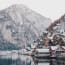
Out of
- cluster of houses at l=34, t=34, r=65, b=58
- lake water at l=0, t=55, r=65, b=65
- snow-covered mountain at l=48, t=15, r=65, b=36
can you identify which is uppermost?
snow-covered mountain at l=48, t=15, r=65, b=36

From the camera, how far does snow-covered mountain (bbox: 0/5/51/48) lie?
2.88 meters

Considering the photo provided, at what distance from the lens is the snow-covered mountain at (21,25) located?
2.88m

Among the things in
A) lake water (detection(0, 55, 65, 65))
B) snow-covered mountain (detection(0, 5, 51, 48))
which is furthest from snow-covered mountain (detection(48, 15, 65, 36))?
lake water (detection(0, 55, 65, 65))

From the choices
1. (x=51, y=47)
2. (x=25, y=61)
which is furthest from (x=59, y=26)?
(x=25, y=61)

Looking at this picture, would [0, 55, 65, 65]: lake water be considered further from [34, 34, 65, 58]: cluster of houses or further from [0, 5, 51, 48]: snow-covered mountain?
[0, 5, 51, 48]: snow-covered mountain

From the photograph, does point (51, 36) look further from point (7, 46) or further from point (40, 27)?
point (7, 46)

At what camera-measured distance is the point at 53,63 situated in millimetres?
2857

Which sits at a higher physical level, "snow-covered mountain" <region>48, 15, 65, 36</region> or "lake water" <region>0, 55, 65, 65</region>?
"snow-covered mountain" <region>48, 15, 65, 36</region>

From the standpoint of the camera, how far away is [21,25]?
289 centimetres

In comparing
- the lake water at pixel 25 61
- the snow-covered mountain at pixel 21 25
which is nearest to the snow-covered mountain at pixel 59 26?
the snow-covered mountain at pixel 21 25

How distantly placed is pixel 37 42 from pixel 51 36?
0.62 feet

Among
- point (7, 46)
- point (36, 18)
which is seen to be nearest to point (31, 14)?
point (36, 18)

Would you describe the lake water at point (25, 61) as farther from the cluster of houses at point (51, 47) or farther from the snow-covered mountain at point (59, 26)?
the snow-covered mountain at point (59, 26)

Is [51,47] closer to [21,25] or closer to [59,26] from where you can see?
[59,26]
